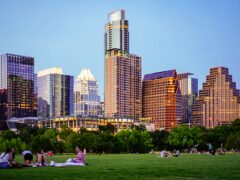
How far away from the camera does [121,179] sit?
60.0 feet

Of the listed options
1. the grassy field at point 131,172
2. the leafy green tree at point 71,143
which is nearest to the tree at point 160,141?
the leafy green tree at point 71,143

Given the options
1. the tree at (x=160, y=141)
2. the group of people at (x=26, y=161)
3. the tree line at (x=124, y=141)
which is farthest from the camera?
the tree at (x=160, y=141)

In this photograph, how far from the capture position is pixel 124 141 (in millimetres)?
113312

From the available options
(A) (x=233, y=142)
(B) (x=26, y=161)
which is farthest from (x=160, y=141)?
(B) (x=26, y=161)

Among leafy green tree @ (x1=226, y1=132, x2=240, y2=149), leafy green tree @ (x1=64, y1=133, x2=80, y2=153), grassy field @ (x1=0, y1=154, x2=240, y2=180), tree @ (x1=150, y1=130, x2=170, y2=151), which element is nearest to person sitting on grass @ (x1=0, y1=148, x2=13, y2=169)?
grassy field @ (x1=0, y1=154, x2=240, y2=180)

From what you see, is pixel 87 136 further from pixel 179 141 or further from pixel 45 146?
pixel 179 141

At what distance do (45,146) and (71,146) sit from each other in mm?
6785

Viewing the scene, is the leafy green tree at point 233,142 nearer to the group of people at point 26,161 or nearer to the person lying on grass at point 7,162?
the group of people at point 26,161

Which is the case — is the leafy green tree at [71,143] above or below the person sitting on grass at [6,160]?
below

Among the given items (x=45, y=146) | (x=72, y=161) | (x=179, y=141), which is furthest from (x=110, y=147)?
(x=72, y=161)

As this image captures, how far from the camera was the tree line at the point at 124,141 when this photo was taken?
104 m

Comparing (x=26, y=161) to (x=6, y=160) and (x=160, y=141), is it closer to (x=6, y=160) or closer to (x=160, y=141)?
(x=6, y=160)

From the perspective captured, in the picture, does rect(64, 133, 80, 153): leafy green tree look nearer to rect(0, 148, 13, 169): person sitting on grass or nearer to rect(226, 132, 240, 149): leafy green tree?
rect(226, 132, 240, 149): leafy green tree

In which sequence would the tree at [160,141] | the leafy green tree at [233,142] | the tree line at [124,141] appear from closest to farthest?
1. the leafy green tree at [233,142]
2. the tree line at [124,141]
3. the tree at [160,141]
